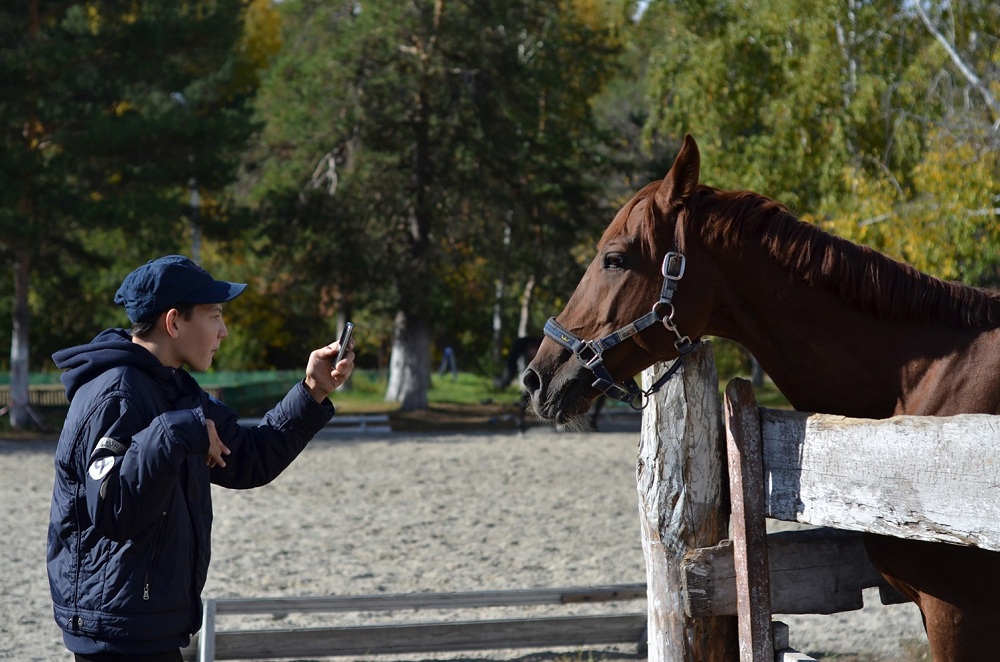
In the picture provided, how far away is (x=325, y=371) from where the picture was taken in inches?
121

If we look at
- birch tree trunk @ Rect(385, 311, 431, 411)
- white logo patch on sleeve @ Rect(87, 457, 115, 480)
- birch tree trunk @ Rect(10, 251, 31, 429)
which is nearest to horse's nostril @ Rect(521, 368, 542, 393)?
white logo patch on sleeve @ Rect(87, 457, 115, 480)

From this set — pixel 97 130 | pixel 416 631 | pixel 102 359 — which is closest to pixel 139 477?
pixel 102 359

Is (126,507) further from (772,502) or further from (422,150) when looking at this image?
(422,150)

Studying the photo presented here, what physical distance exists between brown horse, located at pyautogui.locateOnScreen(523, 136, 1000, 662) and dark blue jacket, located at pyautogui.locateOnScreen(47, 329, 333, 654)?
1063mm

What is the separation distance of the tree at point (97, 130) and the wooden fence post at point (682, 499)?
1691cm

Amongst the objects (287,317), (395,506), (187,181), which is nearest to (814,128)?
(395,506)

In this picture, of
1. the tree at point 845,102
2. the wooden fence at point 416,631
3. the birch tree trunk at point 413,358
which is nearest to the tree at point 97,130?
the birch tree trunk at point 413,358

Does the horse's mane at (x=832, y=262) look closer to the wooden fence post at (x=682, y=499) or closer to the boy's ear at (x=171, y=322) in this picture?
the wooden fence post at (x=682, y=499)

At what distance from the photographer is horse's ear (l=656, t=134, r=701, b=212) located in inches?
118

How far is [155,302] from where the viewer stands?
8.98 ft

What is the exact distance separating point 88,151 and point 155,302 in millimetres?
17533

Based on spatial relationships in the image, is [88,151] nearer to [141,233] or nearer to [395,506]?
[141,233]

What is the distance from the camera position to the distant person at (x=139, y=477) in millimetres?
2471

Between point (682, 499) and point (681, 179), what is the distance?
96 cm
